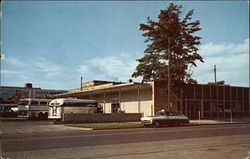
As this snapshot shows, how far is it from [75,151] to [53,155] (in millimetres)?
1031

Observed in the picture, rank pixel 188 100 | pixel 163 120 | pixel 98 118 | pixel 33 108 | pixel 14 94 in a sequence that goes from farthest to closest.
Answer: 1. pixel 14 94
2. pixel 188 100
3. pixel 33 108
4. pixel 98 118
5. pixel 163 120

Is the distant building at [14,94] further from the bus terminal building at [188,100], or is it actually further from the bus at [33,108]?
the bus terminal building at [188,100]

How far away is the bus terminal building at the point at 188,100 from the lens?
3678 centimetres

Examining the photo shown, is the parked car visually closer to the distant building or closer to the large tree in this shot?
the large tree

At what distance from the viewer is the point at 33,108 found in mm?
39031

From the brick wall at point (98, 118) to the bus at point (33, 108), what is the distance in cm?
1111

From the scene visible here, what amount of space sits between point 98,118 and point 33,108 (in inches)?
468

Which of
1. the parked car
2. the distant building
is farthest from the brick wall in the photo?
the distant building

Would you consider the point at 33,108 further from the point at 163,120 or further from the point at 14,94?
the point at 14,94

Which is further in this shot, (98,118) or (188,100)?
(188,100)

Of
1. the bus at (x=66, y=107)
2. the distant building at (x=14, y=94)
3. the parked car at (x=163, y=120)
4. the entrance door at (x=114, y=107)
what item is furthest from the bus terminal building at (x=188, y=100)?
the distant building at (x=14, y=94)

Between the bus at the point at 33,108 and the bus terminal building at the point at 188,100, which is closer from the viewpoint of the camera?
the bus terminal building at the point at 188,100

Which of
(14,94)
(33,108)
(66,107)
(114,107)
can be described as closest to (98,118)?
(66,107)

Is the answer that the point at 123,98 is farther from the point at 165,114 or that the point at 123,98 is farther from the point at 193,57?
the point at 165,114
